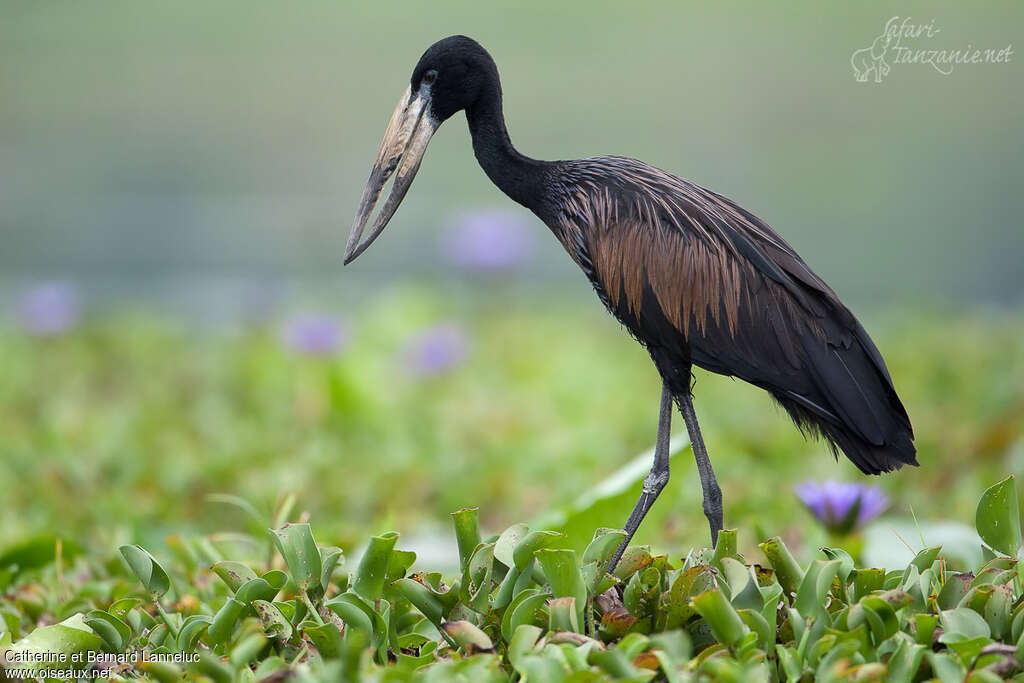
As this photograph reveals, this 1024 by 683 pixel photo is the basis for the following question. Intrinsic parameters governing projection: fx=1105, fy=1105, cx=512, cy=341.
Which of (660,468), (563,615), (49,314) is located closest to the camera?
(563,615)

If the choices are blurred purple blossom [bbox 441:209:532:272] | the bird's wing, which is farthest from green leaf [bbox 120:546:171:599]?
blurred purple blossom [bbox 441:209:532:272]

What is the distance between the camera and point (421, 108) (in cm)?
229

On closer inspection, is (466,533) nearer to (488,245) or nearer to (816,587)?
(816,587)

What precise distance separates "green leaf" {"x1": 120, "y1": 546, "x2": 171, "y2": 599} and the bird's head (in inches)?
27.2

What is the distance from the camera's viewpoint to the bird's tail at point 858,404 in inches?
82.6

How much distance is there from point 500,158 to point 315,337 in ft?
7.29

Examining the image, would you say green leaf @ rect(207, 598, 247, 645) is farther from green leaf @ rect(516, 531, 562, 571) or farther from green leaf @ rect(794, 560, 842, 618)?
green leaf @ rect(794, 560, 842, 618)

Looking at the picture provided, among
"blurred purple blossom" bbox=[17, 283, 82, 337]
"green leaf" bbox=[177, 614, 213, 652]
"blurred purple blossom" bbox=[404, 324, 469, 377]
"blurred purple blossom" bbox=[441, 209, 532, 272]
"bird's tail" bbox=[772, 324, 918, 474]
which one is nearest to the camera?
"green leaf" bbox=[177, 614, 213, 652]

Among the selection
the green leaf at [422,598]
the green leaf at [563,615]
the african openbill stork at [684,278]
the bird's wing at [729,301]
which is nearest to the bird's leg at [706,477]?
the african openbill stork at [684,278]

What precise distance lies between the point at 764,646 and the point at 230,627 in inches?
35.4

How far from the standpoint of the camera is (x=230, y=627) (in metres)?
1.90

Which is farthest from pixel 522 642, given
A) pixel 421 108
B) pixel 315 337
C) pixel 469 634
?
pixel 315 337

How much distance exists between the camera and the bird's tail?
2098 mm

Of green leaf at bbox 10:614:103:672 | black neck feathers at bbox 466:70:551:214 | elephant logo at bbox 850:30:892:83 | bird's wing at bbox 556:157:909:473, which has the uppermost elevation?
elephant logo at bbox 850:30:892:83
